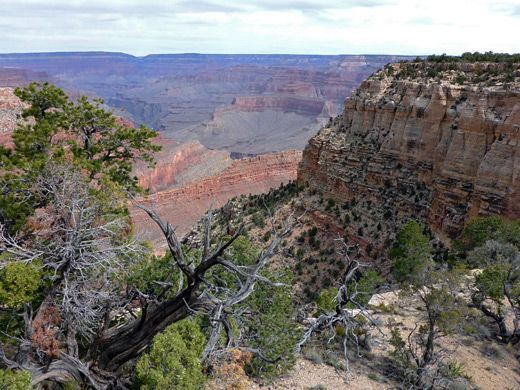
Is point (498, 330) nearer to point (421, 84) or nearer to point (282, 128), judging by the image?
point (421, 84)

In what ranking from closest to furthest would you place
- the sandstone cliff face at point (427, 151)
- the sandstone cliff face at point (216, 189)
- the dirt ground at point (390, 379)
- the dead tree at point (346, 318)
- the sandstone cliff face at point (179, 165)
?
the dead tree at point (346, 318), the dirt ground at point (390, 379), the sandstone cliff face at point (427, 151), the sandstone cliff face at point (216, 189), the sandstone cliff face at point (179, 165)

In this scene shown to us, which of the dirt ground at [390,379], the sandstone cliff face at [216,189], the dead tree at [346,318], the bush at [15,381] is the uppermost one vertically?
the bush at [15,381]

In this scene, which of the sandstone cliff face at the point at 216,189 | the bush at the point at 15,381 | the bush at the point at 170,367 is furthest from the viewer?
the sandstone cliff face at the point at 216,189

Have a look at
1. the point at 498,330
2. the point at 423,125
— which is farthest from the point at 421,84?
the point at 498,330

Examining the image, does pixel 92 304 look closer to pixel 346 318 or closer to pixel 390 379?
pixel 346 318

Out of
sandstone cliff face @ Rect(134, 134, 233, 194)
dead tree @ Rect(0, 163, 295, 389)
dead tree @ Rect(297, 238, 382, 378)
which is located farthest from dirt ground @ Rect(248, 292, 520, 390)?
sandstone cliff face @ Rect(134, 134, 233, 194)

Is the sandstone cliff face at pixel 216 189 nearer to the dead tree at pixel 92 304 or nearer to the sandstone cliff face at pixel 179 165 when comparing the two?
the sandstone cliff face at pixel 179 165

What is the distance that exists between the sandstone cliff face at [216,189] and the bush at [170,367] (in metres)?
50.5

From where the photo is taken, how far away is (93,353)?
8.82 m

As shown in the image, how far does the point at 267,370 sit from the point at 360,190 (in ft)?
85.8

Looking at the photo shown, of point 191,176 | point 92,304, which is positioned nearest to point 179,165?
point 191,176

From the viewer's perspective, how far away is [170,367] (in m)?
7.70

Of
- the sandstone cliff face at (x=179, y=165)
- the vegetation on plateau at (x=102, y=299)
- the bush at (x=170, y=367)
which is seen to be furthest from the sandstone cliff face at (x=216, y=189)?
the bush at (x=170, y=367)

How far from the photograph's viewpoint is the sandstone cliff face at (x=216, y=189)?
65.1 metres
